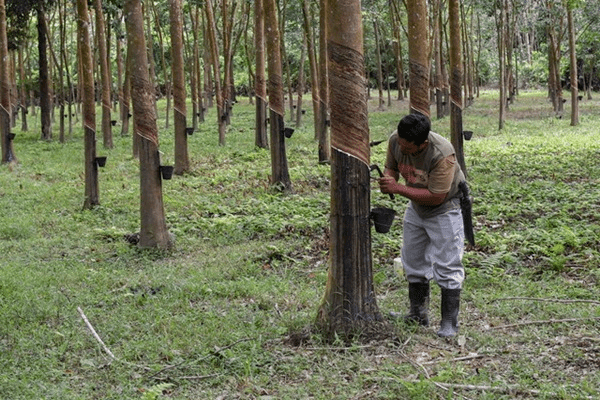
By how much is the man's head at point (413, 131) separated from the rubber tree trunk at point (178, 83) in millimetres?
10623

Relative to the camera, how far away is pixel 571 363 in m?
5.05

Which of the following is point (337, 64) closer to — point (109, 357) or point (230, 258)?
point (109, 357)

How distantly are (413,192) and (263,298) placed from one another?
2145 mm

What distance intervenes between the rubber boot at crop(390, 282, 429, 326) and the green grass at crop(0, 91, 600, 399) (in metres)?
0.19

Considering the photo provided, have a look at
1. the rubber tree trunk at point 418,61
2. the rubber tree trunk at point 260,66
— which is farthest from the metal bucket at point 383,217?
the rubber tree trunk at point 260,66

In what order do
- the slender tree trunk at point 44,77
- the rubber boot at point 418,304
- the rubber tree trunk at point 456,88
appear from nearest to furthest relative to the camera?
the rubber boot at point 418,304 < the rubber tree trunk at point 456,88 < the slender tree trunk at point 44,77

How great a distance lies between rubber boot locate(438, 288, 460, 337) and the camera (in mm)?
5746

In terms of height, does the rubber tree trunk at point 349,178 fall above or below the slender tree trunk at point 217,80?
below

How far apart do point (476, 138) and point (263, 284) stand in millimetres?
15693

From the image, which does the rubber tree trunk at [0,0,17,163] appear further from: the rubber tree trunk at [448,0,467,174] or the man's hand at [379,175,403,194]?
the man's hand at [379,175,403,194]

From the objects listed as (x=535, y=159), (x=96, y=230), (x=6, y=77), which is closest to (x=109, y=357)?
(x=96, y=230)

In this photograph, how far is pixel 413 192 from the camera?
558cm

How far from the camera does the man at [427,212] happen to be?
18.1ft

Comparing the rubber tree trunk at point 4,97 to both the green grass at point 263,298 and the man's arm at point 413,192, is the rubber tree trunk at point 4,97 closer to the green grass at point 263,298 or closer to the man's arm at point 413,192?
the green grass at point 263,298
